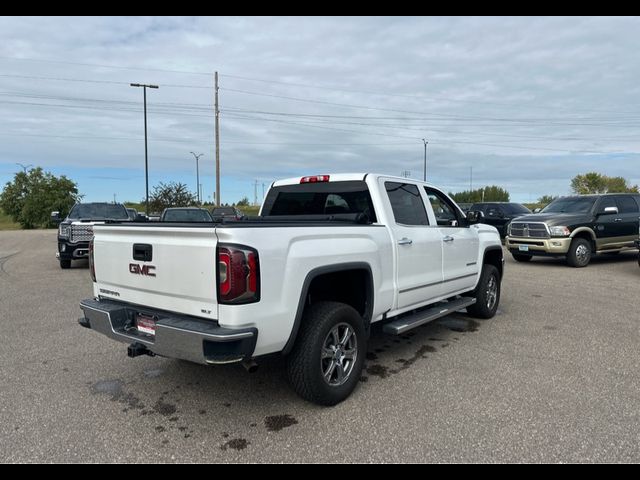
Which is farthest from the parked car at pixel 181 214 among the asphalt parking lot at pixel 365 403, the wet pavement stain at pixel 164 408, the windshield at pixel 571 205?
the wet pavement stain at pixel 164 408

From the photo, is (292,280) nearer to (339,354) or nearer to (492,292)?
(339,354)

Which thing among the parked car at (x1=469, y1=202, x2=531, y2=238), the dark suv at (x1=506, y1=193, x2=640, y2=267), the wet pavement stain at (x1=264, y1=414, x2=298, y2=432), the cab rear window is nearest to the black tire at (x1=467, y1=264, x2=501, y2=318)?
the cab rear window

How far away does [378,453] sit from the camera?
304 centimetres

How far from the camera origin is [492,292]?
673 centimetres

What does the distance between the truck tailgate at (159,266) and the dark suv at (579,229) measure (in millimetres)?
11416

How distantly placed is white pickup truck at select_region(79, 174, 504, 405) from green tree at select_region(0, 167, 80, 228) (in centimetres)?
5540

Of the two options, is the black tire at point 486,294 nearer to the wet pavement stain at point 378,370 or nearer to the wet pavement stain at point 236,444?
the wet pavement stain at point 378,370

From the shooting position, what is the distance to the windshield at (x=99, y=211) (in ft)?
43.1

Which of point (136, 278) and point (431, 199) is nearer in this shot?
point (136, 278)

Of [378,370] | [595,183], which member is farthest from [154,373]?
[595,183]

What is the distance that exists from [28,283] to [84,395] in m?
7.43
